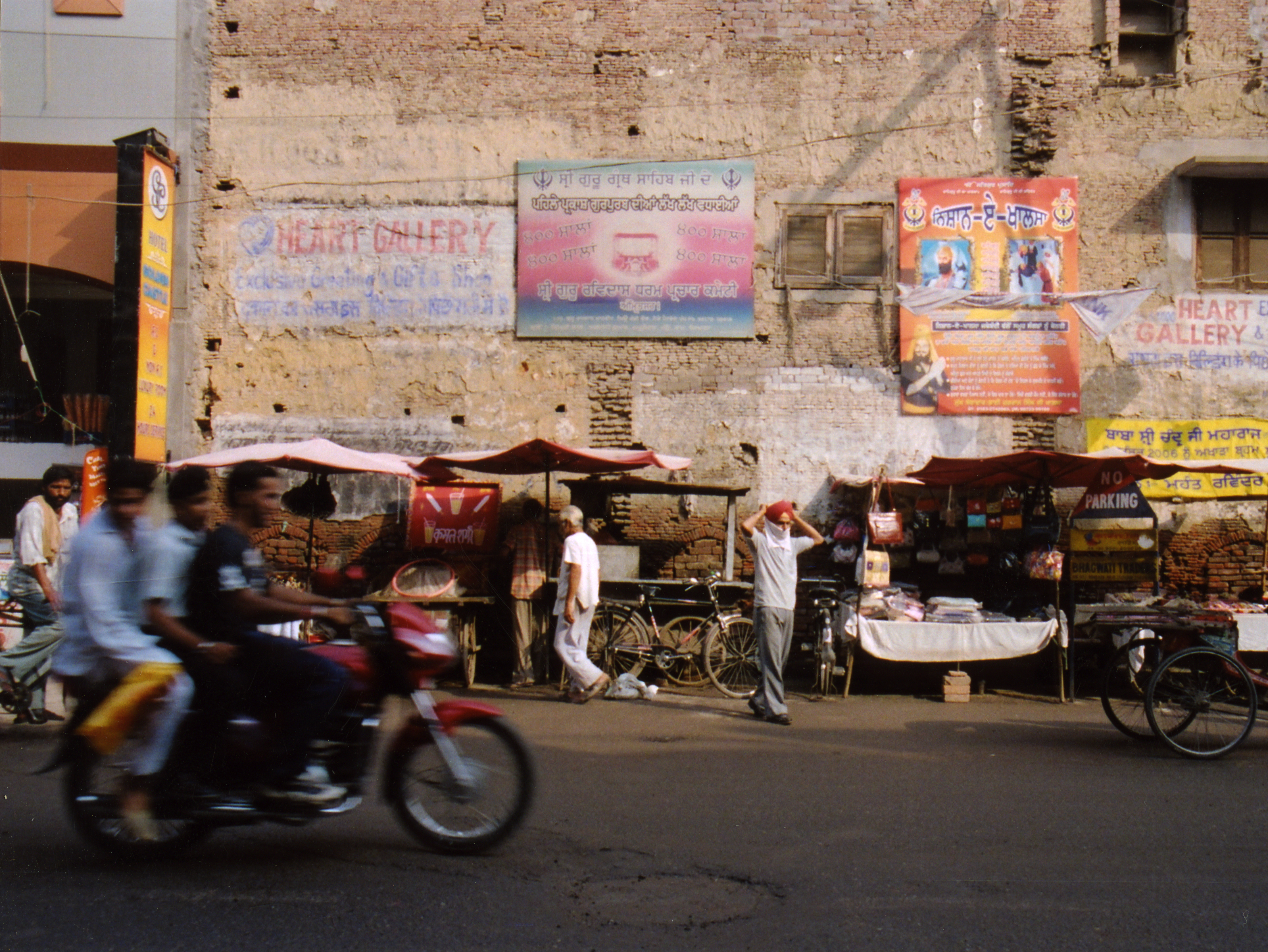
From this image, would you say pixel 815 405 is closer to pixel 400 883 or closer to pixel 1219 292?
pixel 1219 292

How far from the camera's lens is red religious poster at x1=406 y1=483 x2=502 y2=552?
500 inches

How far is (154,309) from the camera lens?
1277 centimetres

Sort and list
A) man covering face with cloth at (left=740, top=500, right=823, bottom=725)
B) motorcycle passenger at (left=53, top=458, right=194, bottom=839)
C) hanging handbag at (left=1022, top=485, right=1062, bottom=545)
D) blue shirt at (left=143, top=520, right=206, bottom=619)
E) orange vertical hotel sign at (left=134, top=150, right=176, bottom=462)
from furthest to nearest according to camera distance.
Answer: orange vertical hotel sign at (left=134, top=150, right=176, bottom=462), hanging handbag at (left=1022, top=485, right=1062, bottom=545), man covering face with cloth at (left=740, top=500, right=823, bottom=725), blue shirt at (left=143, top=520, right=206, bottom=619), motorcycle passenger at (left=53, top=458, right=194, bottom=839)

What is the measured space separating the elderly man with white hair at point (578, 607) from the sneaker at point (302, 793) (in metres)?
5.68

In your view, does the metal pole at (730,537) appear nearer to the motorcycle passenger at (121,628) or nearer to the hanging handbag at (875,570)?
the hanging handbag at (875,570)

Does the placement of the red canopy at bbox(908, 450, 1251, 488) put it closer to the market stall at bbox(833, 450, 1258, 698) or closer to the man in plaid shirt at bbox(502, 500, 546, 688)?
the market stall at bbox(833, 450, 1258, 698)

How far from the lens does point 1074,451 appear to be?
1277 centimetres

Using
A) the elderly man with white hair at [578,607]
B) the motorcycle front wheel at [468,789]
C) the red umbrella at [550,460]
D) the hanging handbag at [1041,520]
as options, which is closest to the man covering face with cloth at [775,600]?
the elderly man with white hair at [578,607]

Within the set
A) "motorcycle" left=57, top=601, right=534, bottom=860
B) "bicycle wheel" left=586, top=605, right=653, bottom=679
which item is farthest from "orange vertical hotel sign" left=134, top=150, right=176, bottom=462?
"motorcycle" left=57, top=601, right=534, bottom=860

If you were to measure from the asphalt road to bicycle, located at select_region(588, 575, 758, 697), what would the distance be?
11.9ft

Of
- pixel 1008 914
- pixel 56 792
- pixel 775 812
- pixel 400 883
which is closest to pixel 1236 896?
pixel 1008 914

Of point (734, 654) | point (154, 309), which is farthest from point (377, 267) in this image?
point (734, 654)

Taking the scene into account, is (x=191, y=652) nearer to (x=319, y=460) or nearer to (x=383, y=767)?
(x=383, y=767)

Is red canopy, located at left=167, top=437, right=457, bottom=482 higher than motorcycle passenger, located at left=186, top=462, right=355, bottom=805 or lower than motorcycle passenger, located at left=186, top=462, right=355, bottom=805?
higher
